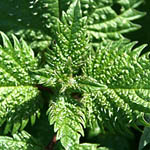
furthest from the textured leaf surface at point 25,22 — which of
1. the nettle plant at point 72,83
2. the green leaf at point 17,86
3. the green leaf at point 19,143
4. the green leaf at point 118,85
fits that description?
the green leaf at point 19,143

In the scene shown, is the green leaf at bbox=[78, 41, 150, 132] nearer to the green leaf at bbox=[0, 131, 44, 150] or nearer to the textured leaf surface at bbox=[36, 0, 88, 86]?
the textured leaf surface at bbox=[36, 0, 88, 86]

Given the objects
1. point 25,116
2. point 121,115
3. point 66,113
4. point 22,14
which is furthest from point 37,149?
point 22,14

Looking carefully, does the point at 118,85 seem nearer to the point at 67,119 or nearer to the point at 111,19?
the point at 67,119

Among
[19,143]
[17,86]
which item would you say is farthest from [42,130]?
[17,86]

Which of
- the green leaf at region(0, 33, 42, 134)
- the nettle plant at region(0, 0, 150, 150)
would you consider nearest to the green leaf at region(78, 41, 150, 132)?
the nettle plant at region(0, 0, 150, 150)

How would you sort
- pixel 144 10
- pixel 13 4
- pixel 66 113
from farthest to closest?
pixel 144 10 → pixel 13 4 → pixel 66 113

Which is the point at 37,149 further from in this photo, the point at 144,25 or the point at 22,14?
the point at 144,25

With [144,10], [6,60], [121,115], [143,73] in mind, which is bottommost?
[121,115]
